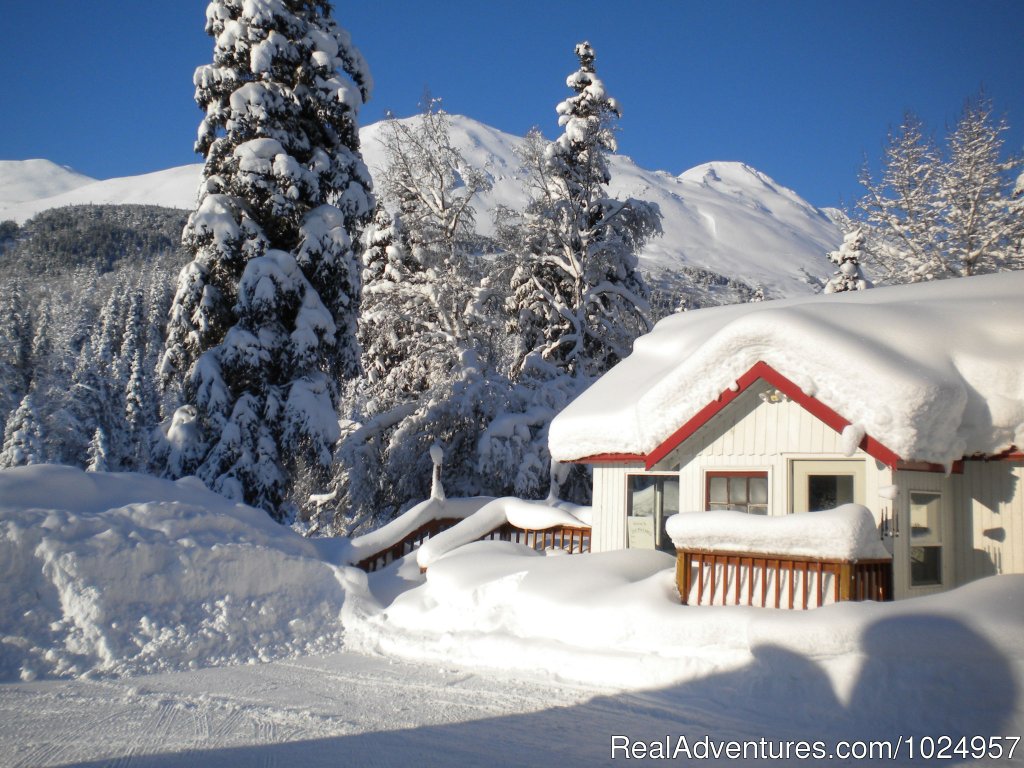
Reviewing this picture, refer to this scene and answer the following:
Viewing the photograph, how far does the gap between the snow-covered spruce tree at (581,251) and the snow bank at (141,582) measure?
13.1 metres

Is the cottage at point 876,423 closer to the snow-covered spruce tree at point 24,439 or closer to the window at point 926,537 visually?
the window at point 926,537

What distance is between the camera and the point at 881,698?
21.2 feet

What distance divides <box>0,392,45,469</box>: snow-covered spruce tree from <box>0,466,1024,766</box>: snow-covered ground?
99.5 feet

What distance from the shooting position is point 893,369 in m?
8.61

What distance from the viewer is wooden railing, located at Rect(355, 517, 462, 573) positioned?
43.9 ft

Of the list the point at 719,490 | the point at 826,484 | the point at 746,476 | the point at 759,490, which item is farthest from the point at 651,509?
the point at 826,484

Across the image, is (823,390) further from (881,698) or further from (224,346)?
(224,346)

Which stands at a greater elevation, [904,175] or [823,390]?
[904,175]

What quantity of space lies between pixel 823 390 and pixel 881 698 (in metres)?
3.74

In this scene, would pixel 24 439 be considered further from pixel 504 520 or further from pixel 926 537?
pixel 926 537

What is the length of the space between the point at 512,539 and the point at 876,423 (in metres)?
7.10

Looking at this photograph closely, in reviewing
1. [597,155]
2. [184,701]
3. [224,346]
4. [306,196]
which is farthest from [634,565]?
[597,155]

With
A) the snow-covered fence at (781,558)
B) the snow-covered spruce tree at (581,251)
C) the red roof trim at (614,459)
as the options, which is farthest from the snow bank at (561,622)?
the snow-covered spruce tree at (581,251)


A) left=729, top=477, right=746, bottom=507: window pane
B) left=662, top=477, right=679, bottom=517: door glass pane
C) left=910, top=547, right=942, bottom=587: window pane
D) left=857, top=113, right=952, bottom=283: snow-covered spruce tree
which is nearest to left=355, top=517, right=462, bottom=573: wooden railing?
left=662, top=477, right=679, bottom=517: door glass pane
